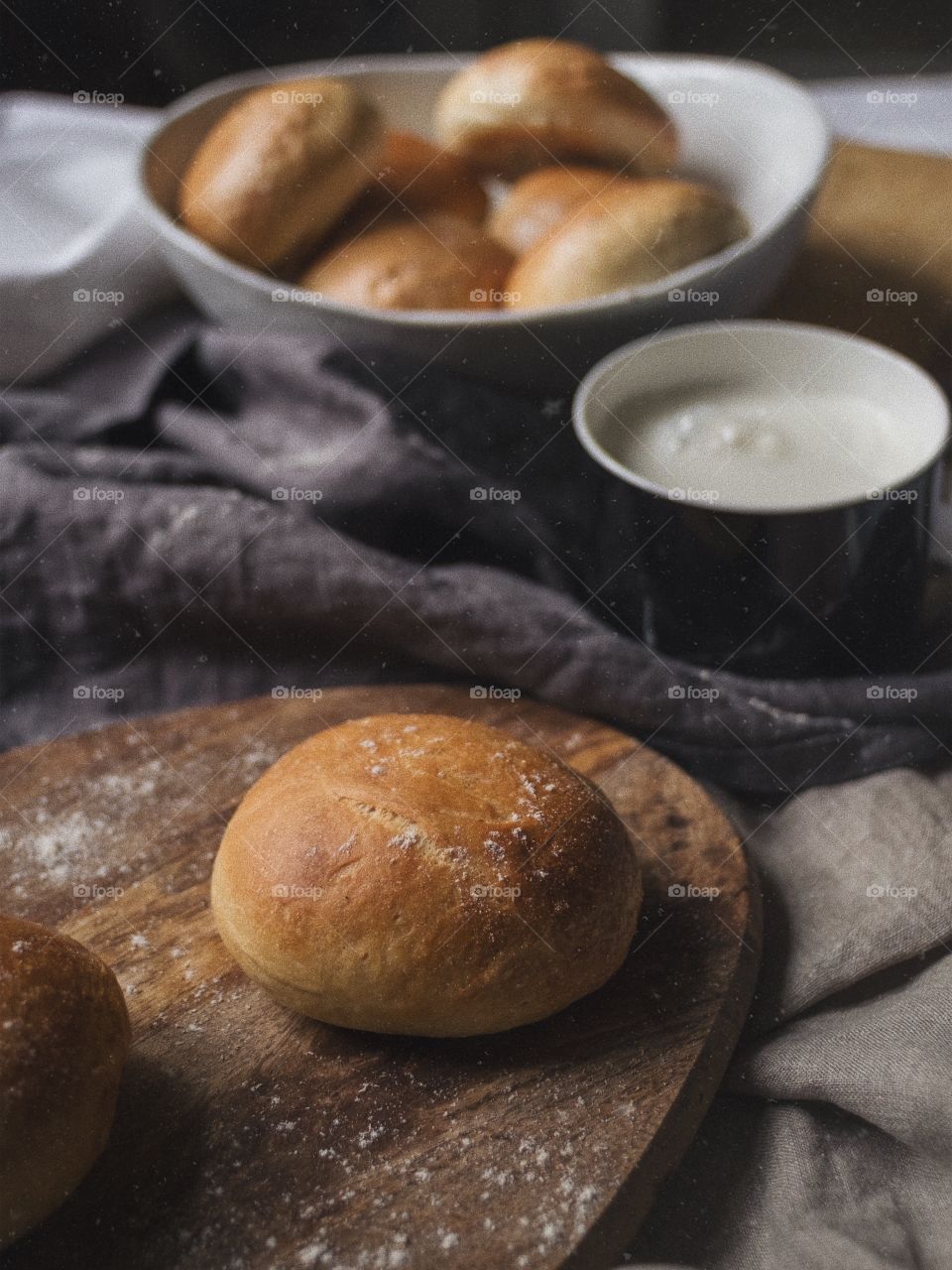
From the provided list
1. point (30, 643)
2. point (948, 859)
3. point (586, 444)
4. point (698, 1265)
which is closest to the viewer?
point (698, 1265)

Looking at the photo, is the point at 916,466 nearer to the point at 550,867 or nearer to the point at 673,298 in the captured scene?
the point at 673,298

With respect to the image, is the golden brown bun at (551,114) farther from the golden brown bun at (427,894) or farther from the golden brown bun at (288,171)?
the golden brown bun at (427,894)

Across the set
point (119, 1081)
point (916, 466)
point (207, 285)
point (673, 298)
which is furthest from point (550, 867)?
point (207, 285)

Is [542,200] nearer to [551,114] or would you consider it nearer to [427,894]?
[551,114]

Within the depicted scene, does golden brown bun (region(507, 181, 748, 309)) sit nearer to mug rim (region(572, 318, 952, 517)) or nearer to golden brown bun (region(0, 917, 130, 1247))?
mug rim (region(572, 318, 952, 517))

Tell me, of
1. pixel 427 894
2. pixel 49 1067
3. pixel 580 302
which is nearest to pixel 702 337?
pixel 580 302

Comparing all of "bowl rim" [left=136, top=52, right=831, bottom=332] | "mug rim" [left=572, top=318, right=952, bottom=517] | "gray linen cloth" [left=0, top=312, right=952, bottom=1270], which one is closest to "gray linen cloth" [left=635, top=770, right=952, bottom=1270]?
"gray linen cloth" [left=0, top=312, right=952, bottom=1270]
